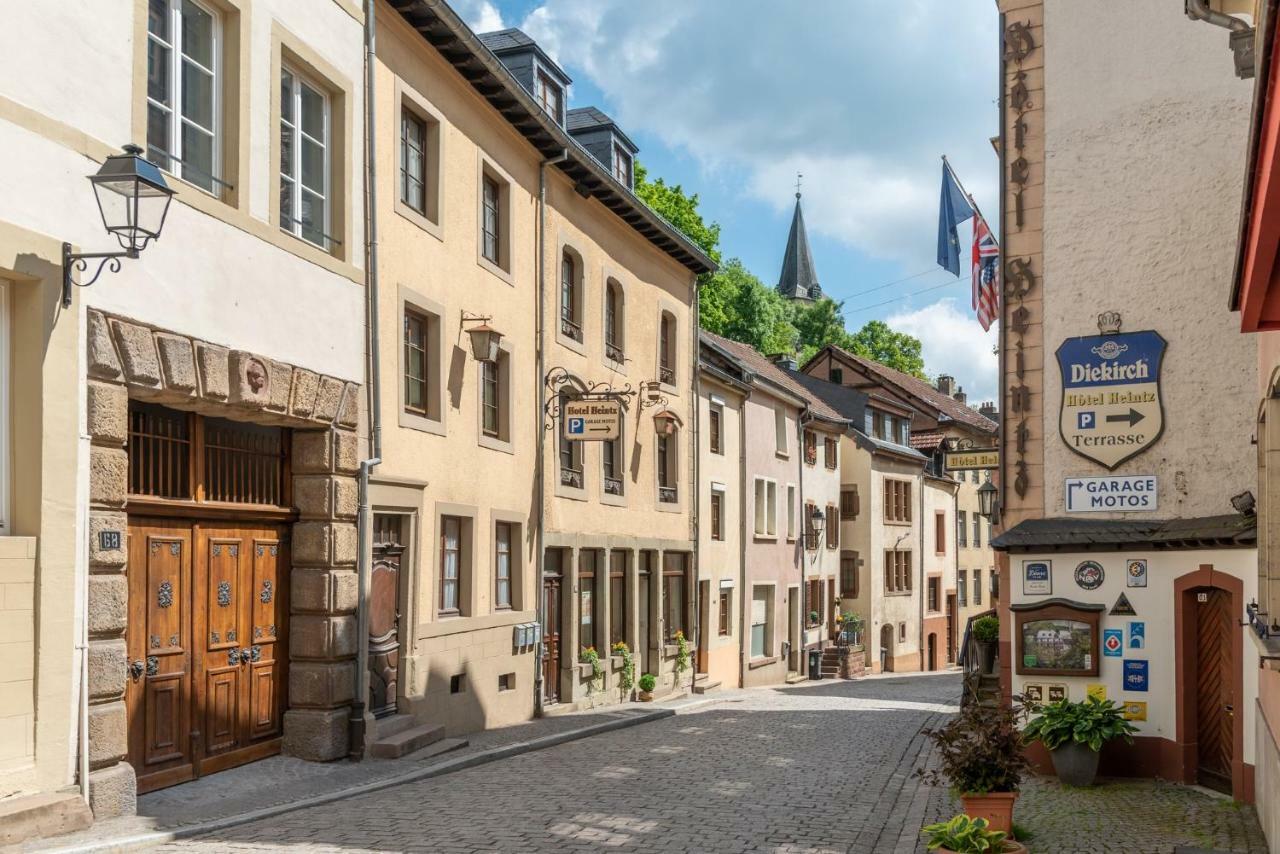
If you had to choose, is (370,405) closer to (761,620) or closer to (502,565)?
(502,565)

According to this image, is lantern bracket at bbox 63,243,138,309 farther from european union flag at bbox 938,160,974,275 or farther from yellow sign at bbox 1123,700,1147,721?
european union flag at bbox 938,160,974,275

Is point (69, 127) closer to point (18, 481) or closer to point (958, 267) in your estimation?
point (18, 481)

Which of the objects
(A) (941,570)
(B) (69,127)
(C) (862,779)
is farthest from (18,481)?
(A) (941,570)

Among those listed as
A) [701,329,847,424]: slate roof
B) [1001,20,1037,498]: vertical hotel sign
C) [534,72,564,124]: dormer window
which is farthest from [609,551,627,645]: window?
[701,329,847,424]: slate roof

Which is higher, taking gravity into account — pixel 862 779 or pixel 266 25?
pixel 266 25

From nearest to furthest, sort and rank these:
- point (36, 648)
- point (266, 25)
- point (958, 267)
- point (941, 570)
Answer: point (36, 648)
point (266, 25)
point (958, 267)
point (941, 570)

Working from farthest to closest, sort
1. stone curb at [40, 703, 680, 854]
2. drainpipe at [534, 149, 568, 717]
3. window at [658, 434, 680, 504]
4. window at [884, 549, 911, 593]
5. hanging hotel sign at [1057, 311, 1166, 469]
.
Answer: window at [884, 549, 911, 593] < window at [658, 434, 680, 504] < drainpipe at [534, 149, 568, 717] < hanging hotel sign at [1057, 311, 1166, 469] < stone curb at [40, 703, 680, 854]

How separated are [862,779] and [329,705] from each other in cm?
540

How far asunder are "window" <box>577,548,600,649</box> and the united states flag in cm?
804

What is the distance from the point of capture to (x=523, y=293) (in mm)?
19703

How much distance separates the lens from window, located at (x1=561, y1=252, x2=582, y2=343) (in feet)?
71.5

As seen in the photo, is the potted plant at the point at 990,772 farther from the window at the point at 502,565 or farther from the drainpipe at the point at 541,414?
the drainpipe at the point at 541,414

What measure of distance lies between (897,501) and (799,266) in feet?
213

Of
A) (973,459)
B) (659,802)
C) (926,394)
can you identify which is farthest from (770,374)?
(659,802)
